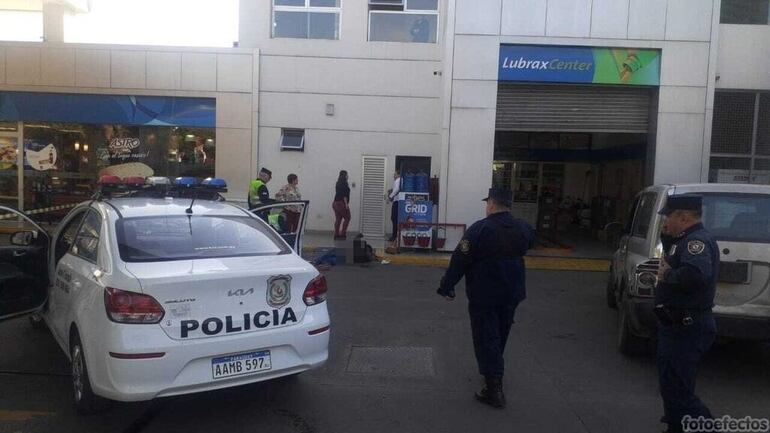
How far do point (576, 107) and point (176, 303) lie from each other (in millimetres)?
10688

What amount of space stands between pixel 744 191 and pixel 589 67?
23.6 ft

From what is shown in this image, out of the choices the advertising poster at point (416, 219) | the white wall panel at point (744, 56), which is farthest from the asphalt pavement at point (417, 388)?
the white wall panel at point (744, 56)

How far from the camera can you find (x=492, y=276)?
4.75 meters

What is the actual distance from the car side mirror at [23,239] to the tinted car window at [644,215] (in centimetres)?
602

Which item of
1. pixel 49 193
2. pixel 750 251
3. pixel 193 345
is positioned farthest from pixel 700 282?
pixel 49 193

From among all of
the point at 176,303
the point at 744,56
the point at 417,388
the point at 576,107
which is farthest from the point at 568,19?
the point at 176,303

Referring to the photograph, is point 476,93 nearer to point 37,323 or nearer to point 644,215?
point 644,215

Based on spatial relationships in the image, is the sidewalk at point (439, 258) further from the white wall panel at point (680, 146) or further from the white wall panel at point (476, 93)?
the white wall panel at point (476, 93)

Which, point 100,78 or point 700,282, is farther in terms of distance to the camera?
point 100,78

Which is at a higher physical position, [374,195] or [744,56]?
[744,56]

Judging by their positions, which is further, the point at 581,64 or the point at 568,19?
the point at 581,64

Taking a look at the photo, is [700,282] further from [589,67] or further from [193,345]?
[589,67]

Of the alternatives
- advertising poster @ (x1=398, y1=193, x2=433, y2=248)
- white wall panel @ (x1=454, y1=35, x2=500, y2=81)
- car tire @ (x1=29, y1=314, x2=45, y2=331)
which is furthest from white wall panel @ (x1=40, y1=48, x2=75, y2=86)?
car tire @ (x1=29, y1=314, x2=45, y2=331)

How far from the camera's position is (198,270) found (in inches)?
171
